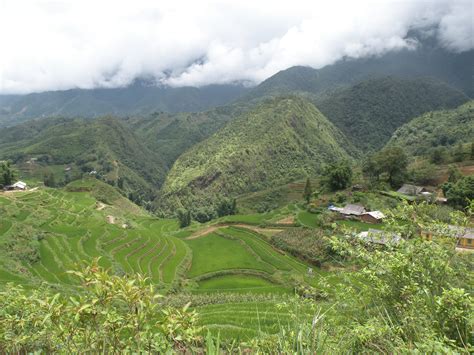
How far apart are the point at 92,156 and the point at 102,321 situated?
171 meters

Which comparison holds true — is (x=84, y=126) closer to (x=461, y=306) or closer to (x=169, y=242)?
(x=169, y=242)

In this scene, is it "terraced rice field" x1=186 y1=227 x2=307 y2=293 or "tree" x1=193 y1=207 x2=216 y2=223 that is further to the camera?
"tree" x1=193 y1=207 x2=216 y2=223

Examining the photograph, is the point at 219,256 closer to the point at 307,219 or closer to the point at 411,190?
the point at 307,219

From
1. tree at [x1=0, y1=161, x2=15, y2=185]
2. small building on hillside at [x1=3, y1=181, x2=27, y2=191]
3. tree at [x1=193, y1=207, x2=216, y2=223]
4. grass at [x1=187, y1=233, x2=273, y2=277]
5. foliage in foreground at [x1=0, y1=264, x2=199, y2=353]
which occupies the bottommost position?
tree at [x1=193, y1=207, x2=216, y2=223]

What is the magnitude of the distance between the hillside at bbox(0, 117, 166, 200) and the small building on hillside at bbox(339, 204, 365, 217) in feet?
326

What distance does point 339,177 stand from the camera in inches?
2517

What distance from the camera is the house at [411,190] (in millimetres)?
52681

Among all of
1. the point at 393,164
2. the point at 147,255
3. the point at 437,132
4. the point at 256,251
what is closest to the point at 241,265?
the point at 256,251

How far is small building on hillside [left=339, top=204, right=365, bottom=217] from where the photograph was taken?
46.8 metres

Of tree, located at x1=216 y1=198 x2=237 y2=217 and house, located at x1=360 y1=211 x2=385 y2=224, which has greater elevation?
house, located at x1=360 y1=211 x2=385 y2=224

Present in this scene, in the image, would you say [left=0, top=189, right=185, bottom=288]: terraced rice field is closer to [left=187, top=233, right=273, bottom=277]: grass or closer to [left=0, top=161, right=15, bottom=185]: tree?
[left=187, top=233, right=273, bottom=277]: grass

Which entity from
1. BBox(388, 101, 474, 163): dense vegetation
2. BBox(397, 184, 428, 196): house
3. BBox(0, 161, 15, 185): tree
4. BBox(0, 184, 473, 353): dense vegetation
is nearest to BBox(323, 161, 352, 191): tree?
BBox(397, 184, 428, 196): house

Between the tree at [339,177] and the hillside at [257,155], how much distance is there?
46.3 metres

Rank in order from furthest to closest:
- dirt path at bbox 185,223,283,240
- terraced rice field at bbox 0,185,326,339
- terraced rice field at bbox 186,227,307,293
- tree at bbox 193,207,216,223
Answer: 1. tree at bbox 193,207,216,223
2. dirt path at bbox 185,223,283,240
3. terraced rice field at bbox 186,227,307,293
4. terraced rice field at bbox 0,185,326,339
